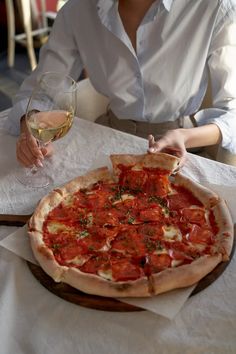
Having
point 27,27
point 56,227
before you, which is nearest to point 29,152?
point 56,227

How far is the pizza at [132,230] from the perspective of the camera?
0.87 metres

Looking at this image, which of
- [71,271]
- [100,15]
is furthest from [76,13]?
[71,271]

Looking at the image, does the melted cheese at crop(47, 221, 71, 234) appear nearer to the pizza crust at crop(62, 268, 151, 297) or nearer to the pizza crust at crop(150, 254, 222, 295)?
the pizza crust at crop(62, 268, 151, 297)

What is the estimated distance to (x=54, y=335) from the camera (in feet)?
2.60

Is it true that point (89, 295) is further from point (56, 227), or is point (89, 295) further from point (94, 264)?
point (56, 227)

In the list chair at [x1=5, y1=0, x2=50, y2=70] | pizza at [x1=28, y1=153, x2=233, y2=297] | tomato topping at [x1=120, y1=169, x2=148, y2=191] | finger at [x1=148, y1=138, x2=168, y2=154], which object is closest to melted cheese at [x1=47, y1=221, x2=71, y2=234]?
pizza at [x1=28, y1=153, x2=233, y2=297]

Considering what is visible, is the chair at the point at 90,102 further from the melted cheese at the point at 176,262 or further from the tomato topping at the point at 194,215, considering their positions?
the melted cheese at the point at 176,262

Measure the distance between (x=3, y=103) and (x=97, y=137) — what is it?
79.0 inches

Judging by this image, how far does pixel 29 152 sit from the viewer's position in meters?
1.27

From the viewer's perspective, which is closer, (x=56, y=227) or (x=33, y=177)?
(x=56, y=227)

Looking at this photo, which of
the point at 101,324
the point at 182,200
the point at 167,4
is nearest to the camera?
the point at 101,324

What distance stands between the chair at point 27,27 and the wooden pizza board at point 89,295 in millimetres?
3344

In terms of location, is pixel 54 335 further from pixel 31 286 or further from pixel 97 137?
pixel 97 137

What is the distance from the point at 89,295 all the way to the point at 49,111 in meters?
0.55
